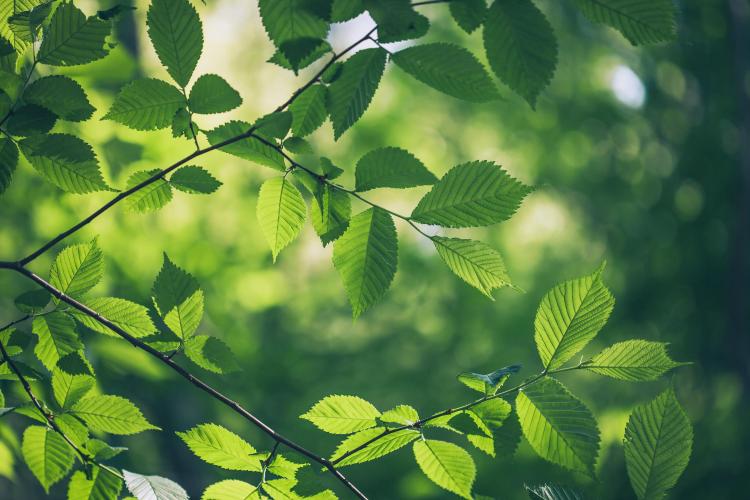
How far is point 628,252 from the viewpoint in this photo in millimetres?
5352

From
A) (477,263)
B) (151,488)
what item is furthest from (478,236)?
(151,488)

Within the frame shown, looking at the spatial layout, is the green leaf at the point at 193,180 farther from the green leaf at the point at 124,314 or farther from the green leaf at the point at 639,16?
the green leaf at the point at 639,16

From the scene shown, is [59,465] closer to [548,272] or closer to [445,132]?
[548,272]

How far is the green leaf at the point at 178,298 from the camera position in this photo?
26.7 inches

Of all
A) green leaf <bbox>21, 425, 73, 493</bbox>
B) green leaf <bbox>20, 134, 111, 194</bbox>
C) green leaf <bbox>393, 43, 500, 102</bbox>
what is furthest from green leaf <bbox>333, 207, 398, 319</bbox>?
green leaf <bbox>21, 425, 73, 493</bbox>

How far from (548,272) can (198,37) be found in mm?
5137

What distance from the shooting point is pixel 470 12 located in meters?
0.58

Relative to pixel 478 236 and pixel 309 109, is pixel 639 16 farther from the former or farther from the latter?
pixel 478 236

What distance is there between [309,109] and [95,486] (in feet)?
1.55

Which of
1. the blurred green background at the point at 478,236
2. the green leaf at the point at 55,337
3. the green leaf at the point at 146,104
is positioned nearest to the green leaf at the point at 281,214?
the green leaf at the point at 146,104

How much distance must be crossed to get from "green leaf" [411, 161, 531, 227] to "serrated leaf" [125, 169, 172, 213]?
317mm

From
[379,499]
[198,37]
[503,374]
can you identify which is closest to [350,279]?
[503,374]

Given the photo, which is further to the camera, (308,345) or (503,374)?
(308,345)

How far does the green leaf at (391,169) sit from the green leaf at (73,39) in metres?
0.29
